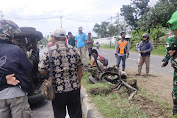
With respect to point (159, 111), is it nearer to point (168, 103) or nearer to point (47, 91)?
point (168, 103)

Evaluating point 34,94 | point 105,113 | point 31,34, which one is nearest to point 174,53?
point 105,113

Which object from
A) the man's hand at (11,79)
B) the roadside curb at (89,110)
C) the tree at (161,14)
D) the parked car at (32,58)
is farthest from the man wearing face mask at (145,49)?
the tree at (161,14)

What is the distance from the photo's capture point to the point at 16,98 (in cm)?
215

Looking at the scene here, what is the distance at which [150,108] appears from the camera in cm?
311

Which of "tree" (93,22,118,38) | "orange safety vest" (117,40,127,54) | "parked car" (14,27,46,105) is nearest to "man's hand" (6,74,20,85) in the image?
"parked car" (14,27,46,105)

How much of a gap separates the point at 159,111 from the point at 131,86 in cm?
138

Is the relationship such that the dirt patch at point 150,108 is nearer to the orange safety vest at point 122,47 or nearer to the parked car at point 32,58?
the parked car at point 32,58

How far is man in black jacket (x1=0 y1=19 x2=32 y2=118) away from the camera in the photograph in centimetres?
208

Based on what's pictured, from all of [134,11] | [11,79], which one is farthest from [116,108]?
[134,11]

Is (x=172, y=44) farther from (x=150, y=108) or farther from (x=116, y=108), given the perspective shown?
(x=116, y=108)

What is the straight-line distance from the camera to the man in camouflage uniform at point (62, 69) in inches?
95.1

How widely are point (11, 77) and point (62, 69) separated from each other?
2.30ft

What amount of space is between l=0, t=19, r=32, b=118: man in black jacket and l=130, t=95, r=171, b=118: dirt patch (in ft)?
6.83

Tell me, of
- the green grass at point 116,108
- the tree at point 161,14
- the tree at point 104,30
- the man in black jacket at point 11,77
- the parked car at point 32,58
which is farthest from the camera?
the tree at point 104,30
